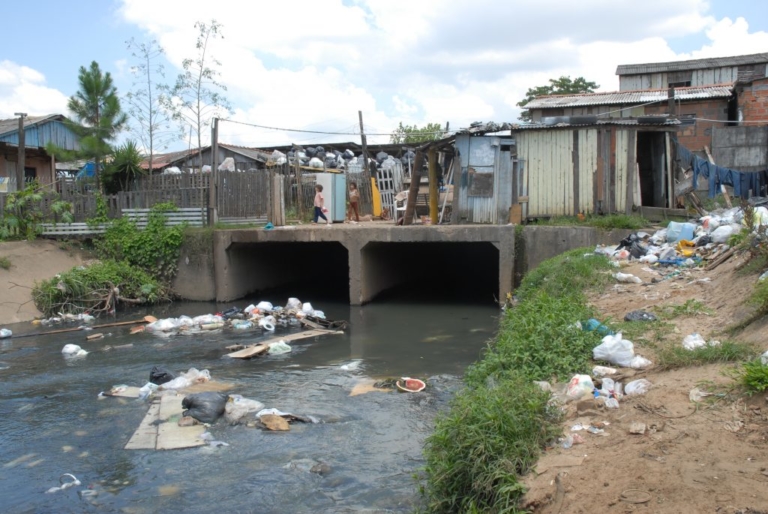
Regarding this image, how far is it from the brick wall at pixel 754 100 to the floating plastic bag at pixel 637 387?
1844 cm

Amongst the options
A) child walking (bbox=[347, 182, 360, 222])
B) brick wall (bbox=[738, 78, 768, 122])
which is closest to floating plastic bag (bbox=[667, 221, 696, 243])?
child walking (bbox=[347, 182, 360, 222])

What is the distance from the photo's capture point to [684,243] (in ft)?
35.9

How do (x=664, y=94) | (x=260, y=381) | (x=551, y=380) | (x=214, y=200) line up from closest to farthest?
(x=551, y=380)
(x=260, y=381)
(x=214, y=200)
(x=664, y=94)

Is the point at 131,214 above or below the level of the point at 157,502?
above

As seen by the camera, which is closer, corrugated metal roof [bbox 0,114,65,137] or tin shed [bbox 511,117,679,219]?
tin shed [bbox 511,117,679,219]

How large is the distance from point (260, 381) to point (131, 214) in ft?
32.6

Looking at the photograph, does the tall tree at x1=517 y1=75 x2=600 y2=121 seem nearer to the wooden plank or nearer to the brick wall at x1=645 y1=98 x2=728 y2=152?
the brick wall at x1=645 y1=98 x2=728 y2=152

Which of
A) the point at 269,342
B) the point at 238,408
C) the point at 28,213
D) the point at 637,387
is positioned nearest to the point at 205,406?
the point at 238,408

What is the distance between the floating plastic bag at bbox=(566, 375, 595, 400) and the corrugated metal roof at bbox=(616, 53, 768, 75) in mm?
25874

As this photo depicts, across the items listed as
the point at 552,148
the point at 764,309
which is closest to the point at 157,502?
the point at 764,309

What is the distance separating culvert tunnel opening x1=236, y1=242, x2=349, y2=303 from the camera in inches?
707

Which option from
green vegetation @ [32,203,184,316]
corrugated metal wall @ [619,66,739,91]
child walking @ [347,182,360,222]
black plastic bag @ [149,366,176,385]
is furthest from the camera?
corrugated metal wall @ [619,66,739,91]

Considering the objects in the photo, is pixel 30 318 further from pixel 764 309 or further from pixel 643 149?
pixel 643 149

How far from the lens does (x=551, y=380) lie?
6062 mm
